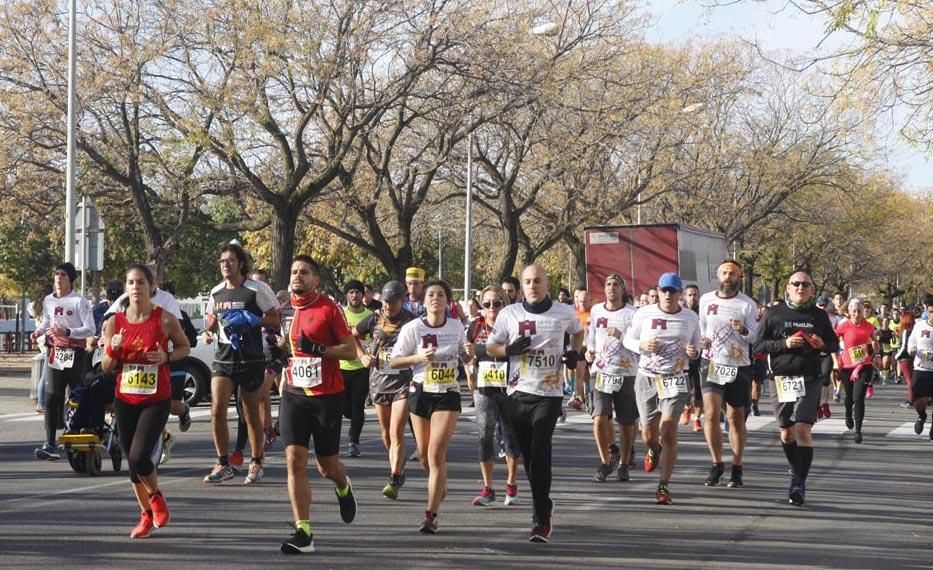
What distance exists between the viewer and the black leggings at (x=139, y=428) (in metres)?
8.88

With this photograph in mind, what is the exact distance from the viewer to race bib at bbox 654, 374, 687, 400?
11305 mm

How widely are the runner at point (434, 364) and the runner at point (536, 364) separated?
58 centimetres

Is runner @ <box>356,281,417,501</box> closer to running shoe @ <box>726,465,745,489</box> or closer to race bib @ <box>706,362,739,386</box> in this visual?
race bib @ <box>706,362,739,386</box>

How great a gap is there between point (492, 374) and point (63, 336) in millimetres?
5266

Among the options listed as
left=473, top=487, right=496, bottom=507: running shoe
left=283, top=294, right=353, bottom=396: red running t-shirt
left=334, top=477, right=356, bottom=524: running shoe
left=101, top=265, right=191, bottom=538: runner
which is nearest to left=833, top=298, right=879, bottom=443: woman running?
left=473, top=487, right=496, bottom=507: running shoe

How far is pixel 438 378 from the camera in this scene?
1001 centimetres

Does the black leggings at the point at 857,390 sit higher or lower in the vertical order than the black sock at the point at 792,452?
higher

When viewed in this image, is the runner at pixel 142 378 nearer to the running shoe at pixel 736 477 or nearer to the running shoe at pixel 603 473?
the running shoe at pixel 603 473

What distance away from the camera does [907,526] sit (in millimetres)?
10078

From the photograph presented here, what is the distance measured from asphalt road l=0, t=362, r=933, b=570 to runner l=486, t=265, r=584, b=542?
0.50 meters

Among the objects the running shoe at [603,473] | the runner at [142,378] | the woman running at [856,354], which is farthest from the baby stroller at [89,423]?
the woman running at [856,354]

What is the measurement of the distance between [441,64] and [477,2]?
1.83 meters

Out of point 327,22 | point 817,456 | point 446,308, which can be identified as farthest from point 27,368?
point 446,308

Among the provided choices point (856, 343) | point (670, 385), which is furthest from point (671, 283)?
point (856, 343)
